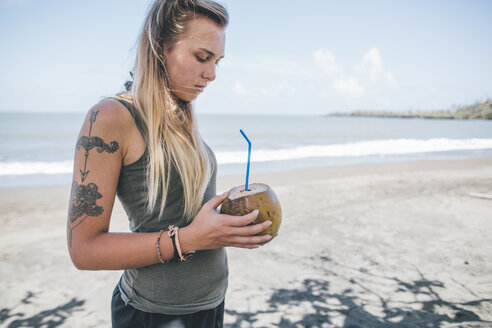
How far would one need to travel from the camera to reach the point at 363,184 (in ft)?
31.1

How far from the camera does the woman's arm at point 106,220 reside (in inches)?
42.9

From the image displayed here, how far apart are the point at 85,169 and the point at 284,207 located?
6.28 m

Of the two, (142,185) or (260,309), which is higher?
(142,185)

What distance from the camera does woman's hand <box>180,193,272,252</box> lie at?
1093mm

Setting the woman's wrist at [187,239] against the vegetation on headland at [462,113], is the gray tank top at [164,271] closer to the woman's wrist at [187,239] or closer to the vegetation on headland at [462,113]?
the woman's wrist at [187,239]

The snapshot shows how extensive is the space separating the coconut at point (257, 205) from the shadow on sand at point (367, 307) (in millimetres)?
2358

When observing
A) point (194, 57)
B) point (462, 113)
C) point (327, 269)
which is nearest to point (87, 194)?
point (194, 57)

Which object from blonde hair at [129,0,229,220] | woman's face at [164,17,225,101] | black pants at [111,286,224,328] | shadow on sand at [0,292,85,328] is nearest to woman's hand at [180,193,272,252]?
blonde hair at [129,0,229,220]

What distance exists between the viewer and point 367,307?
346cm

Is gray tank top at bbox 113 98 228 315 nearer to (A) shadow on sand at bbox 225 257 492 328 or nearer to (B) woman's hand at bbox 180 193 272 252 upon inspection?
(B) woman's hand at bbox 180 193 272 252

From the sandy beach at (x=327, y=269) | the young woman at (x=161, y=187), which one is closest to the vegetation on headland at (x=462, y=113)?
the sandy beach at (x=327, y=269)

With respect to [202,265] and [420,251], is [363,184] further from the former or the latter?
[202,265]

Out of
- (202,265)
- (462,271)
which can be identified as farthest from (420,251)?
(202,265)

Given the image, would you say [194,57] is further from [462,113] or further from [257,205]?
[462,113]
